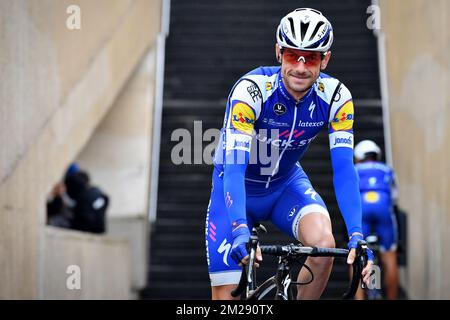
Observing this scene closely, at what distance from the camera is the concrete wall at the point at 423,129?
11.6m

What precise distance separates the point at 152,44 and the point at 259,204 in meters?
9.87

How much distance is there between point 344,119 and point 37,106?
4343 mm

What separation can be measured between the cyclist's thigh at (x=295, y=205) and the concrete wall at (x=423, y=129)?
5432 millimetres

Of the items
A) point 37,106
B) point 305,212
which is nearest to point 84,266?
point 37,106

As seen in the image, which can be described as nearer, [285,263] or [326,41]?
[285,263]

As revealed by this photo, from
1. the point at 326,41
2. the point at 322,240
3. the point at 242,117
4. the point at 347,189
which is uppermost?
the point at 326,41

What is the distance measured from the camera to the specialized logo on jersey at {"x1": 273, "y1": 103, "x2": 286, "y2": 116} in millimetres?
5883

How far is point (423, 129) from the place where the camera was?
13.2m

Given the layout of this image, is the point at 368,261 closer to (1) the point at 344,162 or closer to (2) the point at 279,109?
(1) the point at 344,162

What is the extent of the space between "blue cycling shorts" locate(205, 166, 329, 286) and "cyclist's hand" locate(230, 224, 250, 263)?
2.10ft

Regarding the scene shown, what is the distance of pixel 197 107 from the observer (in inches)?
634

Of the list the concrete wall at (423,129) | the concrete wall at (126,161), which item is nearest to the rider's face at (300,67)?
the concrete wall at (423,129)
